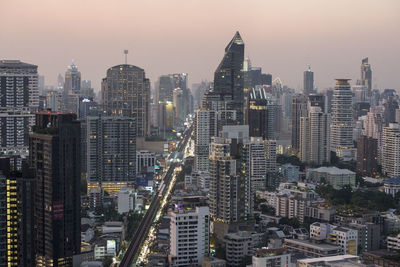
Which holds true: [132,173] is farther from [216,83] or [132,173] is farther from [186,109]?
[186,109]

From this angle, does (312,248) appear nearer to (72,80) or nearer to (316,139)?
(316,139)

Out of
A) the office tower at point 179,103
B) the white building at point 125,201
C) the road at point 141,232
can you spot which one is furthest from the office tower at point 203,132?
the office tower at point 179,103

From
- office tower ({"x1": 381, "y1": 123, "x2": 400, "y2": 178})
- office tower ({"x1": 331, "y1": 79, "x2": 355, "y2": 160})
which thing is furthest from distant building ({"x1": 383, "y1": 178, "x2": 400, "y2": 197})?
office tower ({"x1": 331, "y1": 79, "x2": 355, "y2": 160})

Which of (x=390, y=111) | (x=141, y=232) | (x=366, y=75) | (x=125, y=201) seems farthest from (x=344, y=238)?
(x=366, y=75)

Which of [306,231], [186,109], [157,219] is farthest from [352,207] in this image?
[186,109]

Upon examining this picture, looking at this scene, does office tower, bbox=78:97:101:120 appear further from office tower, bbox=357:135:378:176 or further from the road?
office tower, bbox=357:135:378:176

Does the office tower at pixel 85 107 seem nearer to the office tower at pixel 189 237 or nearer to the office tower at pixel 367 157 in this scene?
the office tower at pixel 367 157
